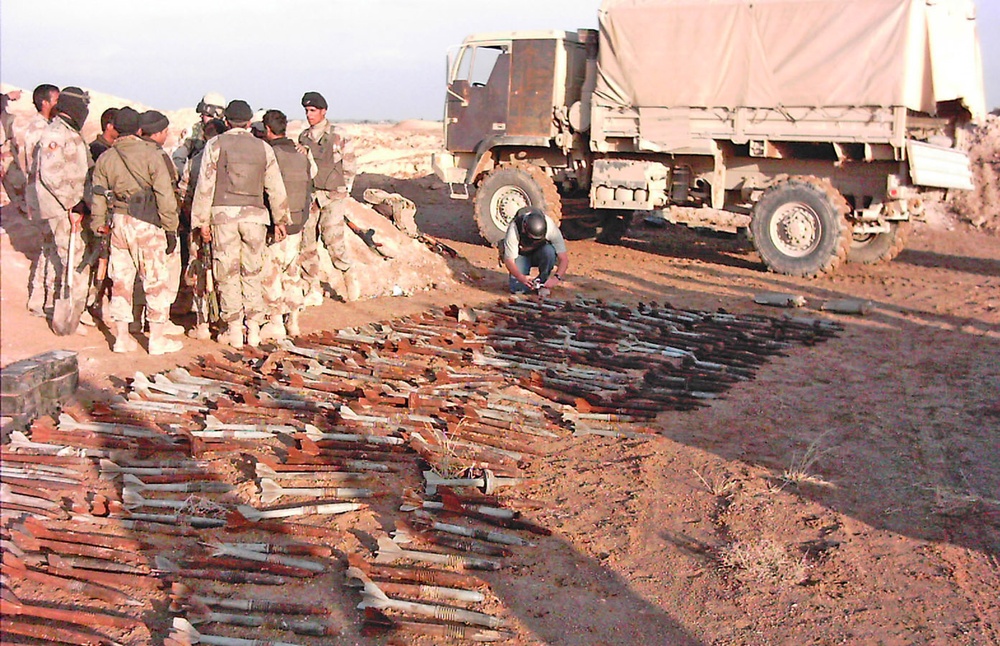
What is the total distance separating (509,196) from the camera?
13062 mm

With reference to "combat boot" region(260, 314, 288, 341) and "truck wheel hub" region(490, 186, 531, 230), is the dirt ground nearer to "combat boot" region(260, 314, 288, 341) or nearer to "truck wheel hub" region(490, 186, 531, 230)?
"combat boot" region(260, 314, 288, 341)

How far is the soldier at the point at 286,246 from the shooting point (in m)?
7.65

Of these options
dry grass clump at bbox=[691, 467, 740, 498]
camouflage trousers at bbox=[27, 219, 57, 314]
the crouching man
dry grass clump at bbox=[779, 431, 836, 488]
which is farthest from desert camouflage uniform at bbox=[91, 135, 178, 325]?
dry grass clump at bbox=[779, 431, 836, 488]

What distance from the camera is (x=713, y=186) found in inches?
468

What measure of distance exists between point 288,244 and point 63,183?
1.93 metres

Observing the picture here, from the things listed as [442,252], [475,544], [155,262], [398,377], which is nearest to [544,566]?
[475,544]

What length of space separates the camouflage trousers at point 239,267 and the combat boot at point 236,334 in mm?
61

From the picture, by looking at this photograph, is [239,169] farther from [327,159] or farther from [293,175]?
[327,159]

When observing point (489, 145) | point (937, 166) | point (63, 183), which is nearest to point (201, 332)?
point (63, 183)

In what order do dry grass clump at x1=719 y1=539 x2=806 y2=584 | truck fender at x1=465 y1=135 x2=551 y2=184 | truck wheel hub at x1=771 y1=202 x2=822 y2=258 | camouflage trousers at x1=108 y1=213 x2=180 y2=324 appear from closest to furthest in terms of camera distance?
1. dry grass clump at x1=719 y1=539 x2=806 y2=584
2. camouflage trousers at x1=108 y1=213 x2=180 y2=324
3. truck wheel hub at x1=771 y1=202 x2=822 y2=258
4. truck fender at x1=465 y1=135 x2=551 y2=184

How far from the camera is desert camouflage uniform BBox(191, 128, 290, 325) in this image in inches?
275

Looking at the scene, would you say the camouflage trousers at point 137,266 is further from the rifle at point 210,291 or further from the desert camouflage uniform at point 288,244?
the desert camouflage uniform at point 288,244

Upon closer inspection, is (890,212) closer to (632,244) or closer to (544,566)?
(632,244)

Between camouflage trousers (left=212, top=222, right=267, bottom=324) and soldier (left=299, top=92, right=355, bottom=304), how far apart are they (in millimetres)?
1391
